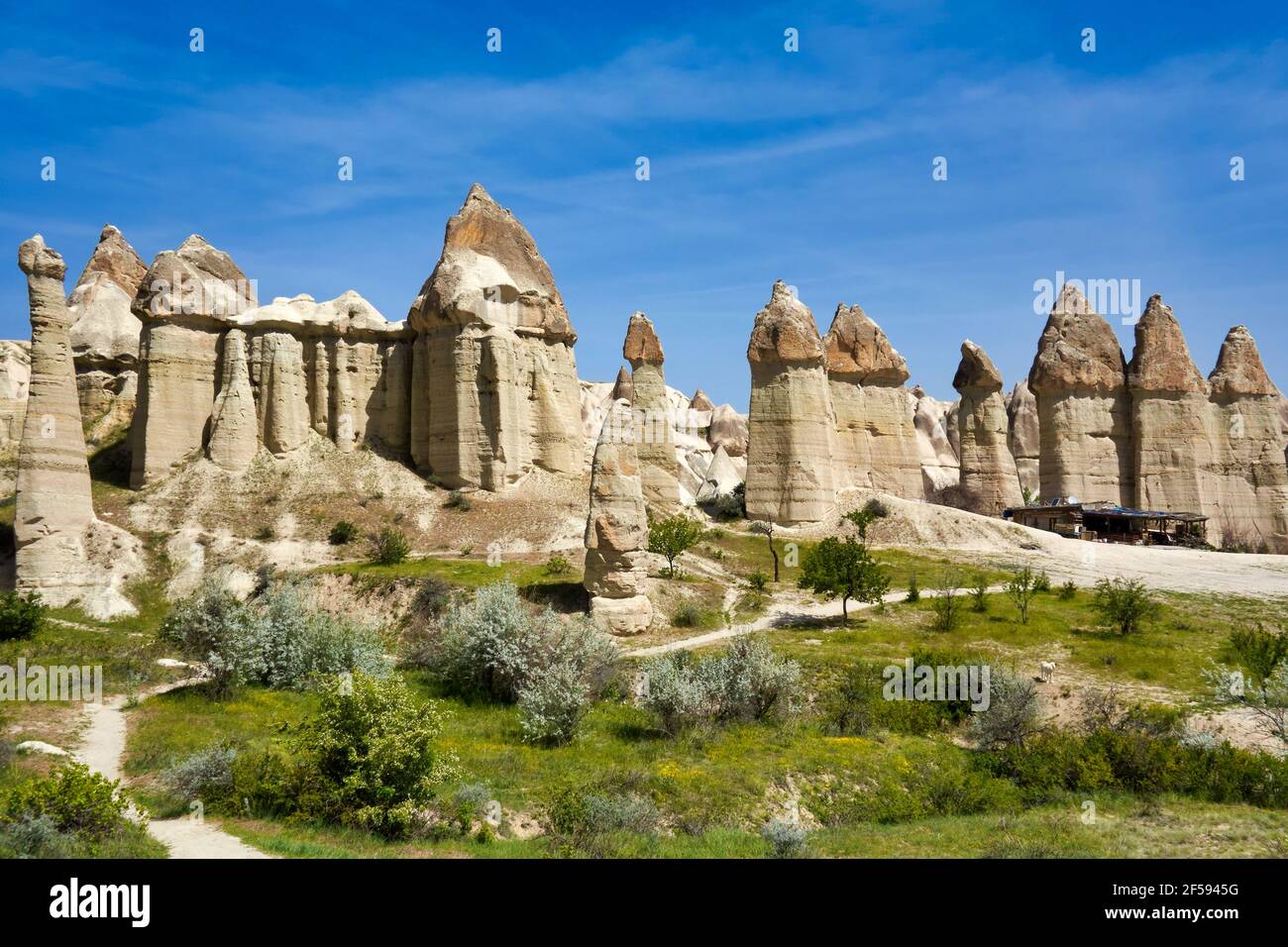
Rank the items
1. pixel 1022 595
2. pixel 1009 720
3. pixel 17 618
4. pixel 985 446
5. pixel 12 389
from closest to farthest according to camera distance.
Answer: pixel 1009 720 → pixel 17 618 → pixel 1022 595 → pixel 12 389 → pixel 985 446

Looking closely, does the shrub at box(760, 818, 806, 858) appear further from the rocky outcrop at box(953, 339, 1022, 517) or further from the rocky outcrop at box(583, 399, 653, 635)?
the rocky outcrop at box(953, 339, 1022, 517)

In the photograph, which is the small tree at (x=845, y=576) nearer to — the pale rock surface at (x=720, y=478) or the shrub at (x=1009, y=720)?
the shrub at (x=1009, y=720)

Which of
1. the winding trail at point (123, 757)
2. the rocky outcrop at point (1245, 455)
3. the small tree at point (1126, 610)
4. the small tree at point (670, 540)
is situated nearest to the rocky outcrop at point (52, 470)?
the winding trail at point (123, 757)

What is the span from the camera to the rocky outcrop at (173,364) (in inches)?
1795

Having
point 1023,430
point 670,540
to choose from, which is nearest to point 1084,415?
point 1023,430

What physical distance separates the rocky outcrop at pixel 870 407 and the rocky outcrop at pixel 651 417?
10.2 metres

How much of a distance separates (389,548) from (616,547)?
12317mm

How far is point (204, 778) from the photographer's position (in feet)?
51.3

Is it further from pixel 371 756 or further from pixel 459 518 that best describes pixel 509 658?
pixel 459 518

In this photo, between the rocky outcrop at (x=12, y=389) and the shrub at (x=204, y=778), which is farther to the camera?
the rocky outcrop at (x=12, y=389)

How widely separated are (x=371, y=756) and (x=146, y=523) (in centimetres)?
3206

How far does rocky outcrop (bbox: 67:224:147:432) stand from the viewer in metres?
52.3

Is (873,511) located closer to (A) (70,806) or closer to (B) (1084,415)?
(B) (1084,415)
